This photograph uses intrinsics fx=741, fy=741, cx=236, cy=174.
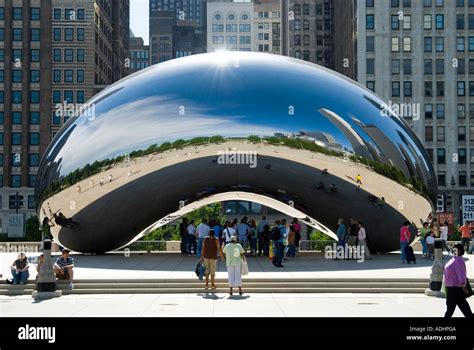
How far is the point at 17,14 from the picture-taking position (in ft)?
305

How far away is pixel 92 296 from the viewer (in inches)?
659

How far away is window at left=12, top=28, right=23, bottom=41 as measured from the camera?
304 feet

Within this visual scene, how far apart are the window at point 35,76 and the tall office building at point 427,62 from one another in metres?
39.8

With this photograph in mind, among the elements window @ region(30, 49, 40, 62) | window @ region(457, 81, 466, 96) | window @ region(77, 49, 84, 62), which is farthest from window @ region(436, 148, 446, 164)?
window @ region(30, 49, 40, 62)

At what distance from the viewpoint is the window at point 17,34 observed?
92625 mm

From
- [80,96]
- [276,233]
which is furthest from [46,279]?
[80,96]

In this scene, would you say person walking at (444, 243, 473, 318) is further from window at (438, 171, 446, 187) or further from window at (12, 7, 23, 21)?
window at (12, 7, 23, 21)

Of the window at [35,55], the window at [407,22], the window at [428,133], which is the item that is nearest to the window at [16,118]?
the window at [35,55]

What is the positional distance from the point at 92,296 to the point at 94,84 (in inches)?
Answer: 3248

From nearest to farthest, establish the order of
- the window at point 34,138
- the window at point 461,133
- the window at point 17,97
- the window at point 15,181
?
the window at point 461,133, the window at point 15,181, the window at point 34,138, the window at point 17,97

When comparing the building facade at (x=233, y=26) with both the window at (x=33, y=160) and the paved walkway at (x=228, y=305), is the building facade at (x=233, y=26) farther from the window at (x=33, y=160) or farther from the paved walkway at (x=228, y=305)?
the paved walkway at (x=228, y=305)

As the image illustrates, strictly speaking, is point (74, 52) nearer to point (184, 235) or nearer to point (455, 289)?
point (184, 235)
